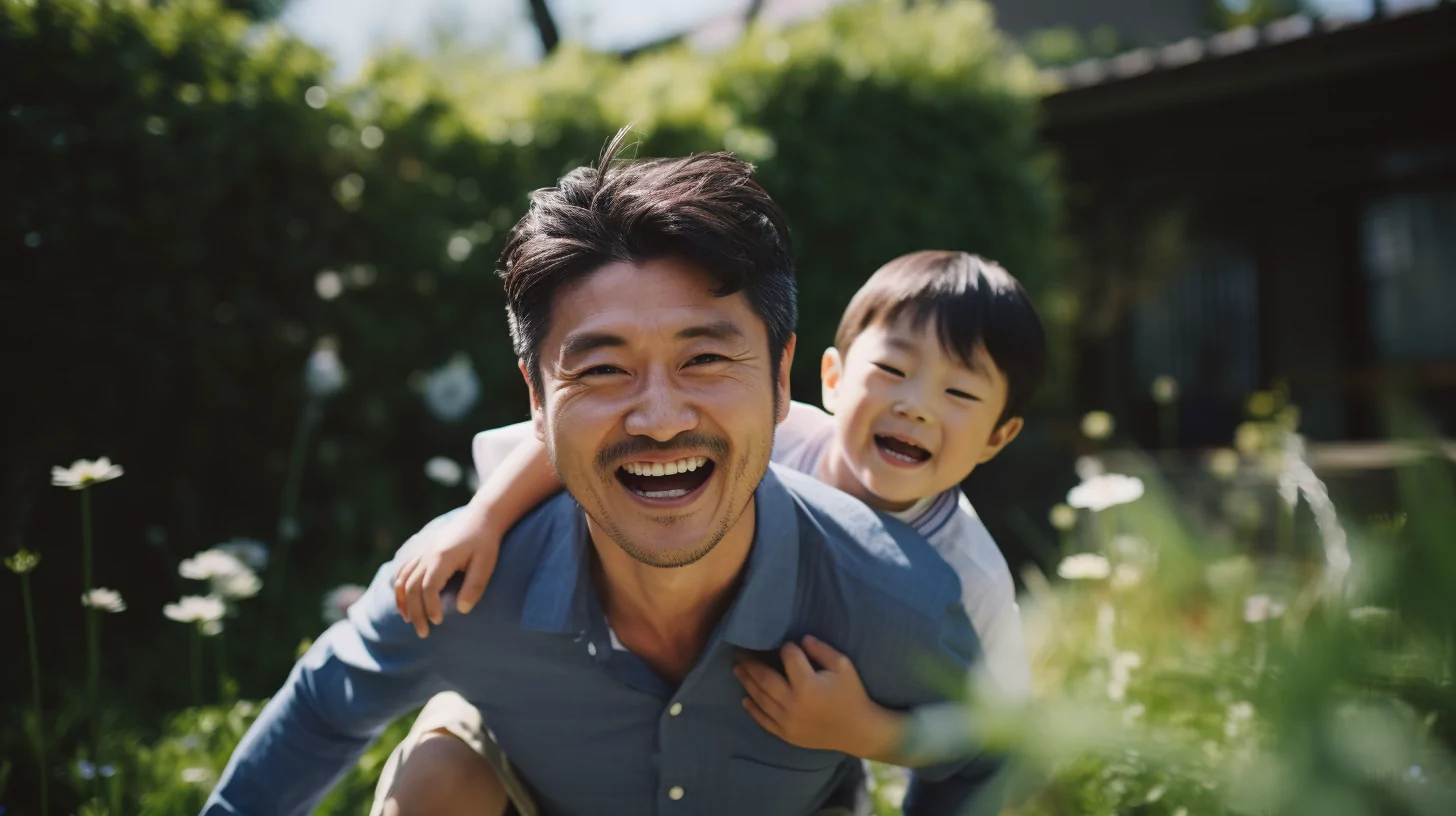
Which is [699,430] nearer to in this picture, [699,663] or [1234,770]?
[699,663]

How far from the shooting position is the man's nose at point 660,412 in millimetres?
1415

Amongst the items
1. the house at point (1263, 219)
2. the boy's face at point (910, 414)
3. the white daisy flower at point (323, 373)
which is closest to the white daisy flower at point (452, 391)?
the white daisy flower at point (323, 373)

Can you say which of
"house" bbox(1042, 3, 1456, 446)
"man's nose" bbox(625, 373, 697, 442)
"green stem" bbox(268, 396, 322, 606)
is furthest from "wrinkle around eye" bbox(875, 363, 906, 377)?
"house" bbox(1042, 3, 1456, 446)

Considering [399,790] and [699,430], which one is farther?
[399,790]

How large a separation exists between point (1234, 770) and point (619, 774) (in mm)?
1412

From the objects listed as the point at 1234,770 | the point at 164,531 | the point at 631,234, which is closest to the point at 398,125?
the point at 164,531

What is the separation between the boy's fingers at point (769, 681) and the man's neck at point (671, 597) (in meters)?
0.11

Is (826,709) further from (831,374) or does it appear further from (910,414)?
(831,374)

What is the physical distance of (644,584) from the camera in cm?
163

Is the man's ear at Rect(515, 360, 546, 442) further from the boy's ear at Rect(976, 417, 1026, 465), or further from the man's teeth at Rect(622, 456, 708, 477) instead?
the boy's ear at Rect(976, 417, 1026, 465)

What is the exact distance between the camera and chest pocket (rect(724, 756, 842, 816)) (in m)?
1.64

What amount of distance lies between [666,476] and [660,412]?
0.13 meters

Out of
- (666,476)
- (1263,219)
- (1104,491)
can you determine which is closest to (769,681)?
(666,476)

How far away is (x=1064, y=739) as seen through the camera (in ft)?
0.99
